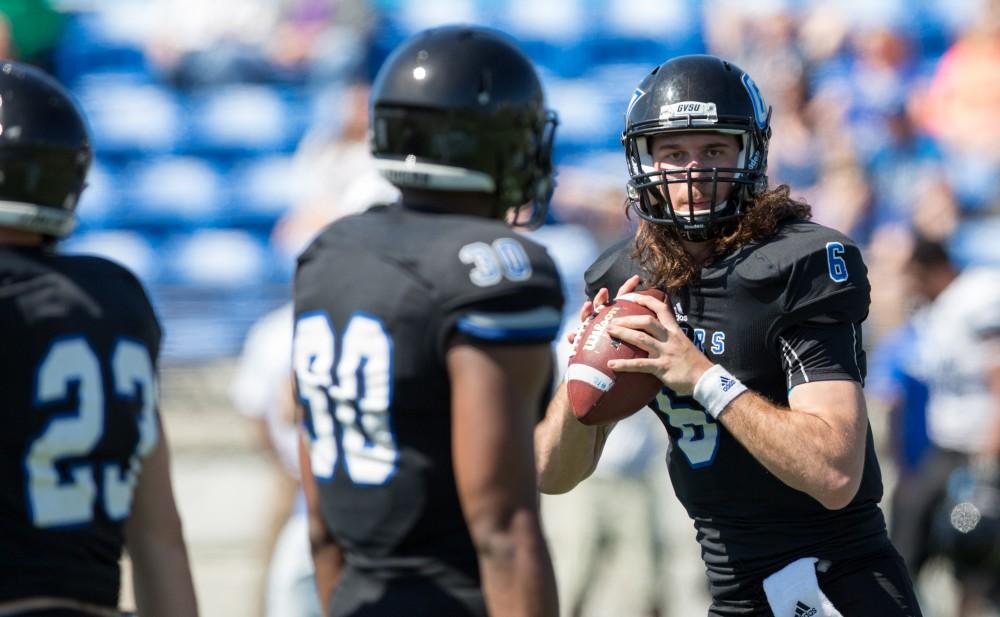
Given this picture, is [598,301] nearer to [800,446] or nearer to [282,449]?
[800,446]

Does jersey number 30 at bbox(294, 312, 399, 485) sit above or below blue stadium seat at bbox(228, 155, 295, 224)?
above

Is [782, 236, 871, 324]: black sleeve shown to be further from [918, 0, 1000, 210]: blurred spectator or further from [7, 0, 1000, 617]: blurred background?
[918, 0, 1000, 210]: blurred spectator

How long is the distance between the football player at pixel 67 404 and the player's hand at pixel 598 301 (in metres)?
0.92

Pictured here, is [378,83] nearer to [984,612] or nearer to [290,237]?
[984,612]

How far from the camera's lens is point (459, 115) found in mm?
2559

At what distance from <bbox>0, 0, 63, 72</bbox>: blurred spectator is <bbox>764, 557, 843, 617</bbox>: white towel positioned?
24.3 feet

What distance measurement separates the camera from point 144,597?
107 inches

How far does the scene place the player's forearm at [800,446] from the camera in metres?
2.83

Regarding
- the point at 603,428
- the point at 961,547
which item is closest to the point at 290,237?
the point at 961,547

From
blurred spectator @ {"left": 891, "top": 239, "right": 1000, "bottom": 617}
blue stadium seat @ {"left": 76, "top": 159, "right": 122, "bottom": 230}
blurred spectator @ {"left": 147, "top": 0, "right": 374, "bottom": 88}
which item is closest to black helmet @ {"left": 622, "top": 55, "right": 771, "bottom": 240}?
blurred spectator @ {"left": 891, "top": 239, "right": 1000, "bottom": 617}

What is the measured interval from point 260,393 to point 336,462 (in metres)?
2.85

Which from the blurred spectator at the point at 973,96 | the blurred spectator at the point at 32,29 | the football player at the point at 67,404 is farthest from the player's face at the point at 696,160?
the blurred spectator at the point at 32,29

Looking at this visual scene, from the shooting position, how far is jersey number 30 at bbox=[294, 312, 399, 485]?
2430 millimetres

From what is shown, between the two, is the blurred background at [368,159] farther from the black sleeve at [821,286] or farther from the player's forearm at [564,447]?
the black sleeve at [821,286]
